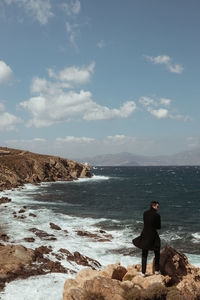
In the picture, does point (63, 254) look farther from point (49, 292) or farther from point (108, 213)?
point (108, 213)

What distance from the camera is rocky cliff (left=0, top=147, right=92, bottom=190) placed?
306 ft

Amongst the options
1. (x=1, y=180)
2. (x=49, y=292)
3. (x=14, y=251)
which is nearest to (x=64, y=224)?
(x=14, y=251)

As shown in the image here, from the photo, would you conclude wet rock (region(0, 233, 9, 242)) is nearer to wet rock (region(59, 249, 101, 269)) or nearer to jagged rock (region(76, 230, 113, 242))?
wet rock (region(59, 249, 101, 269))

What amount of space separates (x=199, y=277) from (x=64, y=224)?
27.9 m

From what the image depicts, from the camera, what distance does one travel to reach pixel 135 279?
1152 centimetres

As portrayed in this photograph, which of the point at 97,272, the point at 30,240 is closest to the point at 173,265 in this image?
the point at 97,272

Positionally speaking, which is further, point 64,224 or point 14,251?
point 64,224

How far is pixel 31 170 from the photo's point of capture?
111 meters

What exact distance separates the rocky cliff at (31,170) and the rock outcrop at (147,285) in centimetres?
7328

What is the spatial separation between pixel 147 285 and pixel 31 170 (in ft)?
345

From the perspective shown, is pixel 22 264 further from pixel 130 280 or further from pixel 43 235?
pixel 43 235

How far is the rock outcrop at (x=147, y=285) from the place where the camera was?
1027cm

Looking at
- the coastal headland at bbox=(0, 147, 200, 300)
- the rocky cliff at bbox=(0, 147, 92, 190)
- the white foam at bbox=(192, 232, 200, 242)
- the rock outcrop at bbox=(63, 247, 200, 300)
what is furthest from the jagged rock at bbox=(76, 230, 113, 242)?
the rocky cliff at bbox=(0, 147, 92, 190)

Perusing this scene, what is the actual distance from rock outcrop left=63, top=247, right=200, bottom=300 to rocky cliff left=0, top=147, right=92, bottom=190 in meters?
73.3
